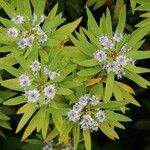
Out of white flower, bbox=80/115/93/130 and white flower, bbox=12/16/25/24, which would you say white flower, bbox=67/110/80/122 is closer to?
white flower, bbox=80/115/93/130

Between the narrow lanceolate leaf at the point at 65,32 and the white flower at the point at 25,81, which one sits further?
the narrow lanceolate leaf at the point at 65,32

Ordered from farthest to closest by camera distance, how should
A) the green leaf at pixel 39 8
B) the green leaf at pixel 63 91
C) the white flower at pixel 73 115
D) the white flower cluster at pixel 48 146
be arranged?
1. the white flower cluster at pixel 48 146
2. the green leaf at pixel 39 8
3. the white flower at pixel 73 115
4. the green leaf at pixel 63 91

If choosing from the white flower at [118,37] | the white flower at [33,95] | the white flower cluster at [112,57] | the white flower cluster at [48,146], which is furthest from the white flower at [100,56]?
the white flower cluster at [48,146]

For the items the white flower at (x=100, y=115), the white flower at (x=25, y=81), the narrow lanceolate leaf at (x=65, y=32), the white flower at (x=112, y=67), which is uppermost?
the narrow lanceolate leaf at (x=65, y=32)

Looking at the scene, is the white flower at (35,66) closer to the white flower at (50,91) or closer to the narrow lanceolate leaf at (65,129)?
the white flower at (50,91)

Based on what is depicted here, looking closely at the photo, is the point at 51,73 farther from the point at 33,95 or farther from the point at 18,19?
the point at 18,19

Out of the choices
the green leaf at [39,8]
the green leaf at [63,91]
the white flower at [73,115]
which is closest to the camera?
the green leaf at [63,91]

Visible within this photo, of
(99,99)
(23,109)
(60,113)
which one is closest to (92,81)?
(99,99)

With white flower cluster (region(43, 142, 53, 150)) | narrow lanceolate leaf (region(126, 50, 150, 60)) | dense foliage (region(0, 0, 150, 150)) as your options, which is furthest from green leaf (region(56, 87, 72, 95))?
white flower cluster (region(43, 142, 53, 150))
